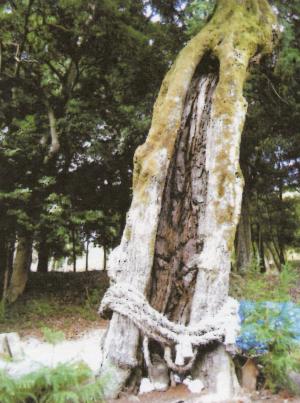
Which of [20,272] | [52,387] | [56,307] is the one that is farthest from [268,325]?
[20,272]

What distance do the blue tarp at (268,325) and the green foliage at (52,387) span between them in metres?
1.32

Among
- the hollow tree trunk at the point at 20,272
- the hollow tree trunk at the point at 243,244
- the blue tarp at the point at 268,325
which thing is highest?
the hollow tree trunk at the point at 243,244

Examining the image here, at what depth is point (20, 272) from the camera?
13.5m

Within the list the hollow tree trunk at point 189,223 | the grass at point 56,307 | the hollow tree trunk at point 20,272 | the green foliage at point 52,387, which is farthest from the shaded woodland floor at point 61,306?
the green foliage at point 52,387

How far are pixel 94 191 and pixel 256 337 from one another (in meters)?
9.78

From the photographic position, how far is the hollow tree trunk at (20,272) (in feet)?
43.2

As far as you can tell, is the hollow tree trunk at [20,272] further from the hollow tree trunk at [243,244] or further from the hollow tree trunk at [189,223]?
the hollow tree trunk at [189,223]

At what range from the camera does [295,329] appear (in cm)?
375

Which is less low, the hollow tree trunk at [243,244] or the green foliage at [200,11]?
the green foliage at [200,11]

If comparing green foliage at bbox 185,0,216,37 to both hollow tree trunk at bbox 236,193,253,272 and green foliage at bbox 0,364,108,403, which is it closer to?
green foliage at bbox 0,364,108,403

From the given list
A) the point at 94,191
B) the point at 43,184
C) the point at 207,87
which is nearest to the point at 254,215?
the point at 94,191

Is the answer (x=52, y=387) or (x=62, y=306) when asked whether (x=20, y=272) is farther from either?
(x=52, y=387)

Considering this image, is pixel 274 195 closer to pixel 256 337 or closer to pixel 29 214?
pixel 29 214

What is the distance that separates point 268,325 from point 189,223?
4.34ft
